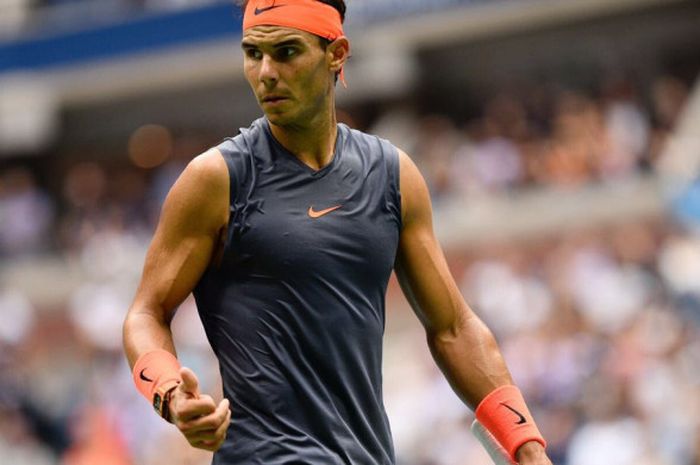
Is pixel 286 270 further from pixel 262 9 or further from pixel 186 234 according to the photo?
pixel 262 9

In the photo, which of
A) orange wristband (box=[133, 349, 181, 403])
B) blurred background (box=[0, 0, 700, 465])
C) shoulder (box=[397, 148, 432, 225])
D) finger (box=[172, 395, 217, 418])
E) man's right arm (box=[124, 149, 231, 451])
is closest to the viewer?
finger (box=[172, 395, 217, 418])

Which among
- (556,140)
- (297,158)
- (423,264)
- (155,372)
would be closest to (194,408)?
(155,372)

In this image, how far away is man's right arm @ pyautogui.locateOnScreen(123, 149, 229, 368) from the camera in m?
4.57

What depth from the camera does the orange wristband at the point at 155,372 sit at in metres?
4.40

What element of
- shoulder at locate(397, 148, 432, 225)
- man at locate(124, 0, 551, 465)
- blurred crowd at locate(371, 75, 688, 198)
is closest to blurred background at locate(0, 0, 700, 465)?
blurred crowd at locate(371, 75, 688, 198)

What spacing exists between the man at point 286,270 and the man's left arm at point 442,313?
8cm

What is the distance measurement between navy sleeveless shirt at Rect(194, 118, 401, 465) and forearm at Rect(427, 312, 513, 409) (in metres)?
0.31

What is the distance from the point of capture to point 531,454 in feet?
15.9

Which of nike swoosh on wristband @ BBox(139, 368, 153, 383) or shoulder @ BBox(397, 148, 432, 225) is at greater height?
shoulder @ BBox(397, 148, 432, 225)

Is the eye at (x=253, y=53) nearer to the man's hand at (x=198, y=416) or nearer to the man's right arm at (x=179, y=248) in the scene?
the man's right arm at (x=179, y=248)

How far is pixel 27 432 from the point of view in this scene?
12.0 meters

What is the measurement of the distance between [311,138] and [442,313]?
2.30ft

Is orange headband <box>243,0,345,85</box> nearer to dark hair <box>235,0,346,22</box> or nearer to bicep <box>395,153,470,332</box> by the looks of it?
dark hair <box>235,0,346,22</box>

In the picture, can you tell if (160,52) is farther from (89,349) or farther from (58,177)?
(89,349)
